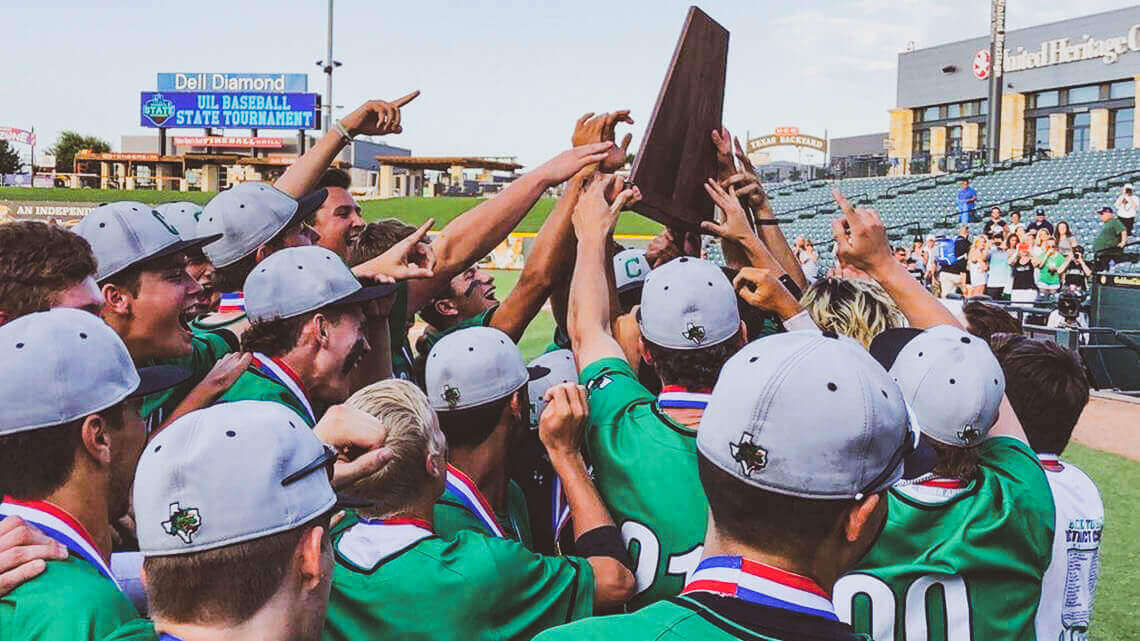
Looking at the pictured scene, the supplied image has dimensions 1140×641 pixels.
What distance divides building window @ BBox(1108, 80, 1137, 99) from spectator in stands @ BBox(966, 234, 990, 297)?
2845 centimetres

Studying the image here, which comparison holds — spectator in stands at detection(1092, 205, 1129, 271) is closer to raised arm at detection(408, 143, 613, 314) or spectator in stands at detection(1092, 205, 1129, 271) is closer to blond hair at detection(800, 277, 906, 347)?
blond hair at detection(800, 277, 906, 347)

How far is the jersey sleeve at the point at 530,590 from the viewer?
7.96 feet

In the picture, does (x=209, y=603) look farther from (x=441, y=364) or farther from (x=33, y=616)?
(x=441, y=364)

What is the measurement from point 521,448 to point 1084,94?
48570mm

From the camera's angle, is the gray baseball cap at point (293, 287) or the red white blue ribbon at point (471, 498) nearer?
the red white blue ribbon at point (471, 498)

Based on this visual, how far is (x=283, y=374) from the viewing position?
11.0 ft

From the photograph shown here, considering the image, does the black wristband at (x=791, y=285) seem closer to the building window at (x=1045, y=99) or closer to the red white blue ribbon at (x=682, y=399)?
the red white blue ribbon at (x=682, y=399)

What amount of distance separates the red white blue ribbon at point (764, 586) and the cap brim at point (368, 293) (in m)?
2.00

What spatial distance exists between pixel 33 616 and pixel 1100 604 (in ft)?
17.9

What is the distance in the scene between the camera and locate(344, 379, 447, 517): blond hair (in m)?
2.45

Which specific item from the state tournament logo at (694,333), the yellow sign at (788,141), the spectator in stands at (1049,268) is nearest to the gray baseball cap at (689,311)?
the state tournament logo at (694,333)

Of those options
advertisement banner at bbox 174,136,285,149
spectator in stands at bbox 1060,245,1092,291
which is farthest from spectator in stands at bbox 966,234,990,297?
advertisement banner at bbox 174,136,285,149

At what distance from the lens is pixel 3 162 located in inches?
2945

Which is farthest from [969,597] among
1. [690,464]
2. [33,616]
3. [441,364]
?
[33,616]
